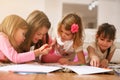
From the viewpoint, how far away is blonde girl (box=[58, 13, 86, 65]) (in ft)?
4.83

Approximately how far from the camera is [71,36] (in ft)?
4.97

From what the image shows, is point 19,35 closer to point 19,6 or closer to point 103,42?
point 103,42

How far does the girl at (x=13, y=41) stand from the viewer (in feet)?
3.92

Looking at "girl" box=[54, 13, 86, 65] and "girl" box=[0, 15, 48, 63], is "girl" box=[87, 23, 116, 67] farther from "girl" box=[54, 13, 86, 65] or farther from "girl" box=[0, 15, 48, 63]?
"girl" box=[0, 15, 48, 63]

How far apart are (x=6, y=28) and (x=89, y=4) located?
154cm

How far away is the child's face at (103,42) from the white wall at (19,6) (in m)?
1.13

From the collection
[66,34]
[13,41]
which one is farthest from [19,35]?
[66,34]

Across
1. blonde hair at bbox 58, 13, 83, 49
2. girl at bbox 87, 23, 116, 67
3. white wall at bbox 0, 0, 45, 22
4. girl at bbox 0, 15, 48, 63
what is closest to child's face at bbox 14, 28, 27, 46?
girl at bbox 0, 15, 48, 63

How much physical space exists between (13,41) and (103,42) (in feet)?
2.06

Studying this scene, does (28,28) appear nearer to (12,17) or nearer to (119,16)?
(12,17)

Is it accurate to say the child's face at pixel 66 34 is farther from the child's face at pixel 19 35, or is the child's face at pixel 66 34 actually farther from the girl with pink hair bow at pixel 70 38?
the child's face at pixel 19 35

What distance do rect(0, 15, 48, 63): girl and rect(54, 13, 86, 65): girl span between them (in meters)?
0.28

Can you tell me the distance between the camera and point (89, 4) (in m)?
2.68

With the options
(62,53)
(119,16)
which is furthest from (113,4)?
(62,53)
